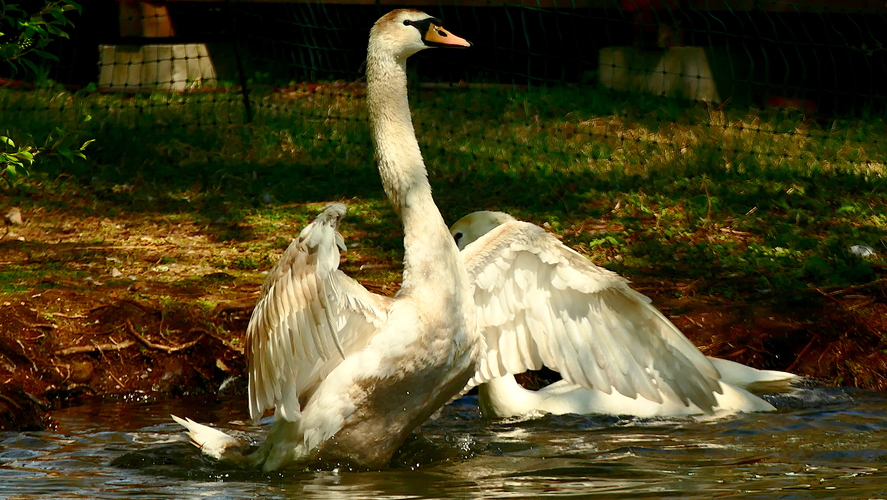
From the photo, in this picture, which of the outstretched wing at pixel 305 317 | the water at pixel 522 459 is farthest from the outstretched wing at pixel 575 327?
the outstretched wing at pixel 305 317

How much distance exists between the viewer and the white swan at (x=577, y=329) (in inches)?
179

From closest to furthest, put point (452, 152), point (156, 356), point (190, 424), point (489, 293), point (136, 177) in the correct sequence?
point (190, 424), point (489, 293), point (156, 356), point (136, 177), point (452, 152)

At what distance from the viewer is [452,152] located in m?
8.55

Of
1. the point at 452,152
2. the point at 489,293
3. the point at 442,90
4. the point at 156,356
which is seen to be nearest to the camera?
the point at 489,293

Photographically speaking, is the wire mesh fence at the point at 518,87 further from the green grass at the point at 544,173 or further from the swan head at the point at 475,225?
the swan head at the point at 475,225

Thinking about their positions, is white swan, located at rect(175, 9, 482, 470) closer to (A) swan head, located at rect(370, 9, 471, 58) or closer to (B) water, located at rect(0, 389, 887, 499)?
(A) swan head, located at rect(370, 9, 471, 58)

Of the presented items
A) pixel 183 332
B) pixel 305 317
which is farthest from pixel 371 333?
pixel 183 332

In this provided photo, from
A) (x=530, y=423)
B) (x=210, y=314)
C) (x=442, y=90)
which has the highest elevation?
(x=442, y=90)

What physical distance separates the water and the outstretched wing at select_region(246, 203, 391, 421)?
1.17 feet

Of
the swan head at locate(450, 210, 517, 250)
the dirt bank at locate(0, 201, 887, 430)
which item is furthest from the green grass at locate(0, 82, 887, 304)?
the swan head at locate(450, 210, 517, 250)

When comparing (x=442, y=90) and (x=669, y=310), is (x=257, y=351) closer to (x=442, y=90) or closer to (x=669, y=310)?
(x=669, y=310)

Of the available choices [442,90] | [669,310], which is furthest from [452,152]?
[669,310]

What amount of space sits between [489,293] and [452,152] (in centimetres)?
392

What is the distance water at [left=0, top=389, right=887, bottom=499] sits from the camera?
3785mm
